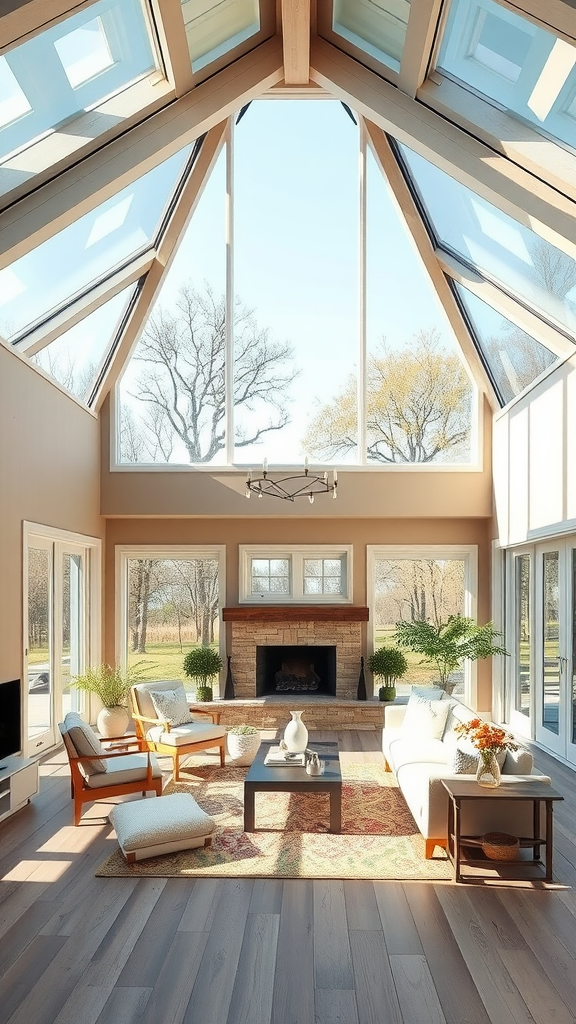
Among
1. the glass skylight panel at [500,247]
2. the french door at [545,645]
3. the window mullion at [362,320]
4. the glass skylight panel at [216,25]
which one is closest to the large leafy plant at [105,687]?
the window mullion at [362,320]

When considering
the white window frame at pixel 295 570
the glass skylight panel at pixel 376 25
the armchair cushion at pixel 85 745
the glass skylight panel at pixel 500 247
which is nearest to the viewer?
the glass skylight panel at pixel 376 25

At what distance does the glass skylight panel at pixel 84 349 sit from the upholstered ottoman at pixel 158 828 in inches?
178

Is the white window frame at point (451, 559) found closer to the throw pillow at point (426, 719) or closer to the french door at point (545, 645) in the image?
the french door at point (545, 645)

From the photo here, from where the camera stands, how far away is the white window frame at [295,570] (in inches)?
422

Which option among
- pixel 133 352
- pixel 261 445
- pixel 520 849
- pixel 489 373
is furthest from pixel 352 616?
pixel 520 849

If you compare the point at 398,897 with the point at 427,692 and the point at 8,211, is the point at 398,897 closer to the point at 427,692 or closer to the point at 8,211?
the point at 427,692

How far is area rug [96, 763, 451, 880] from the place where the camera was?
5090 mm

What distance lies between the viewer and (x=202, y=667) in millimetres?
10250

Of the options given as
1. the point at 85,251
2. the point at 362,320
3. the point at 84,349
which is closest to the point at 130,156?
the point at 85,251

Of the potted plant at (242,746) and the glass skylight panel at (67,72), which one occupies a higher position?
the glass skylight panel at (67,72)

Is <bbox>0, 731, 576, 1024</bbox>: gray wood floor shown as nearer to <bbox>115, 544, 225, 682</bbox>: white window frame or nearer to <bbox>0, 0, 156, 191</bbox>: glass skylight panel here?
<bbox>0, 0, 156, 191</bbox>: glass skylight panel

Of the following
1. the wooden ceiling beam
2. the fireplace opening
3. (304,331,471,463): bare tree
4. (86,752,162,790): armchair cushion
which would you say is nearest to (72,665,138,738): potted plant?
the fireplace opening

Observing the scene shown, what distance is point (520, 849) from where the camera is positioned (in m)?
5.39

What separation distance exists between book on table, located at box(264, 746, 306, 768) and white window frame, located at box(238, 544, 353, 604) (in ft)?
13.8
